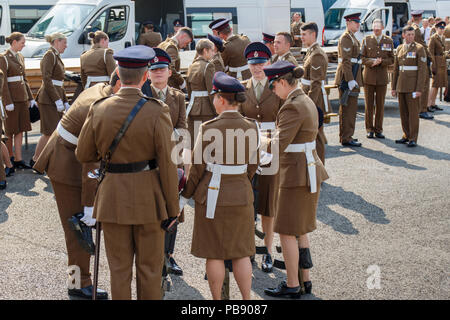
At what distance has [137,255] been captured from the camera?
403 cm

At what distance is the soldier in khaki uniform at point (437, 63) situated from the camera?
509 inches

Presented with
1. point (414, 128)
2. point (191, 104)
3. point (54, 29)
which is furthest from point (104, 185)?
point (54, 29)

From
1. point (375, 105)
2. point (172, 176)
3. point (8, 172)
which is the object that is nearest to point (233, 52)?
point (375, 105)

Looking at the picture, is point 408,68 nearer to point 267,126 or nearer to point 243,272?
point 267,126

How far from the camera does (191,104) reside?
7602 millimetres

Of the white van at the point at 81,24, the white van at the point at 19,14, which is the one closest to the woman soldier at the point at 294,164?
the white van at the point at 81,24

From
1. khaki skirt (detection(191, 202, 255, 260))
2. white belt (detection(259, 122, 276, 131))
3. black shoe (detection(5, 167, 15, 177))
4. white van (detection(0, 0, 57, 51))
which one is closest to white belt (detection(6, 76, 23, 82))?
black shoe (detection(5, 167, 15, 177))

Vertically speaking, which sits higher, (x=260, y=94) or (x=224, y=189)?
(x=260, y=94)

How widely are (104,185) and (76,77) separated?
5388mm

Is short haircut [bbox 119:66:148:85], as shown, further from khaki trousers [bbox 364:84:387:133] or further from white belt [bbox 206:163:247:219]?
khaki trousers [bbox 364:84:387:133]

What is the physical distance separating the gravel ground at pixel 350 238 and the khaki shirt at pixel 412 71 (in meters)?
1.21

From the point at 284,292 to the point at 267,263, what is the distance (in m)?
0.59

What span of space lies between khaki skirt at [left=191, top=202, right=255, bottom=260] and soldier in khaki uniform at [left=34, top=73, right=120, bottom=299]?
79cm
